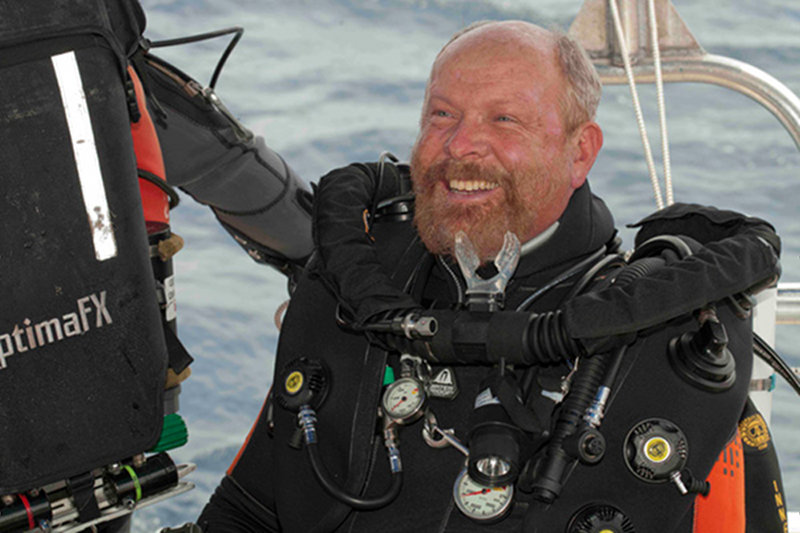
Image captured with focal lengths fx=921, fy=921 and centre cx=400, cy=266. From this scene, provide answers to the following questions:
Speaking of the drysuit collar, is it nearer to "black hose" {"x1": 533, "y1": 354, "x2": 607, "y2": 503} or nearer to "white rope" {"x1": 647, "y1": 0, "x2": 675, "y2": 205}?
"black hose" {"x1": 533, "y1": 354, "x2": 607, "y2": 503}

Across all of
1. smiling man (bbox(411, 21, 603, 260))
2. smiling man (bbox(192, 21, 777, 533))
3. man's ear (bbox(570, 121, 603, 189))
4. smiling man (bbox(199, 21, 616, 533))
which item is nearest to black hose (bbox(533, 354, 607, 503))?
smiling man (bbox(192, 21, 777, 533))

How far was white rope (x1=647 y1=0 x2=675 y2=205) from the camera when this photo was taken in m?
2.45

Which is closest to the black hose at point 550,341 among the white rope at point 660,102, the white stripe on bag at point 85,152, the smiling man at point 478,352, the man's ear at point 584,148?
the smiling man at point 478,352

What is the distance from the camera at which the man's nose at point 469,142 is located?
1574mm

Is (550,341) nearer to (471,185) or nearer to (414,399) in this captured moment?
(414,399)

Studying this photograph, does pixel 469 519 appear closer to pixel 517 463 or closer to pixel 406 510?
pixel 406 510

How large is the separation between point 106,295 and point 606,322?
697 mm

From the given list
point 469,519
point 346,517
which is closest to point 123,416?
point 346,517

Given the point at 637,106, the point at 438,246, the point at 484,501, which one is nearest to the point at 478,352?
the point at 484,501

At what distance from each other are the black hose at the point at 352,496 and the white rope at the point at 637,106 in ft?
4.40

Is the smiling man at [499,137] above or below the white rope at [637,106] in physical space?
above

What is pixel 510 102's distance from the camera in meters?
1.61

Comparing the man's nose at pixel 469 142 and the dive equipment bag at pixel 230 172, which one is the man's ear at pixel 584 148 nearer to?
the man's nose at pixel 469 142

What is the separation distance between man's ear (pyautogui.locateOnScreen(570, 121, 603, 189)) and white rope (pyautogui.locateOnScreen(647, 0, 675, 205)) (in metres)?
0.77
